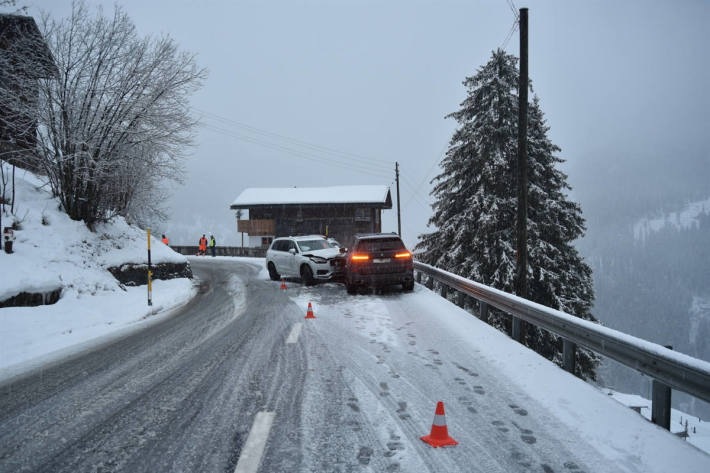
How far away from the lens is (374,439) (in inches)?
146

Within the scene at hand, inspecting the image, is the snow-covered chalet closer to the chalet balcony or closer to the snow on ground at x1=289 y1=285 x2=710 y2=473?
the chalet balcony

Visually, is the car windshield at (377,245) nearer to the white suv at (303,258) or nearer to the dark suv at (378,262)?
the dark suv at (378,262)

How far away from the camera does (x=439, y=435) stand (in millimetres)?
3684

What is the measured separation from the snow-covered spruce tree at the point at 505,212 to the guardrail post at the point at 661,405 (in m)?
13.3

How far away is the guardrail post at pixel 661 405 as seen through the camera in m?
4.16

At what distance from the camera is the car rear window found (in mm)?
12758

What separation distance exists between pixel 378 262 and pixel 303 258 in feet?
14.3

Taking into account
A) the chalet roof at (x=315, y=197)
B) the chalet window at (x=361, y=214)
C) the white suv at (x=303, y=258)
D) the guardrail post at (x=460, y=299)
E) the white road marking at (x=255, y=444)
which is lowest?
the guardrail post at (x=460, y=299)

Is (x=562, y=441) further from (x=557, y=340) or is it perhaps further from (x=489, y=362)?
(x=557, y=340)

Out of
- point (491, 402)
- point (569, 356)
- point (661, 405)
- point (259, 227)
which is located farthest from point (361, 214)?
point (661, 405)

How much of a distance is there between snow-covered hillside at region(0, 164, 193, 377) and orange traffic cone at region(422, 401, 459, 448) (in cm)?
611

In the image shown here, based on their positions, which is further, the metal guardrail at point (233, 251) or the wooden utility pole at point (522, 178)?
the metal guardrail at point (233, 251)

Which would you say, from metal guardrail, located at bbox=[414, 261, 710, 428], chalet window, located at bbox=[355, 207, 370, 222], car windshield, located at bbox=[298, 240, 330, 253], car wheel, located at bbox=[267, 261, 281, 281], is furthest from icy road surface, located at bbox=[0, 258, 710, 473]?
chalet window, located at bbox=[355, 207, 370, 222]

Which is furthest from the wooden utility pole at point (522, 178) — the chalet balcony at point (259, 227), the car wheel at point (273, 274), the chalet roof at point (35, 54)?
the chalet balcony at point (259, 227)
